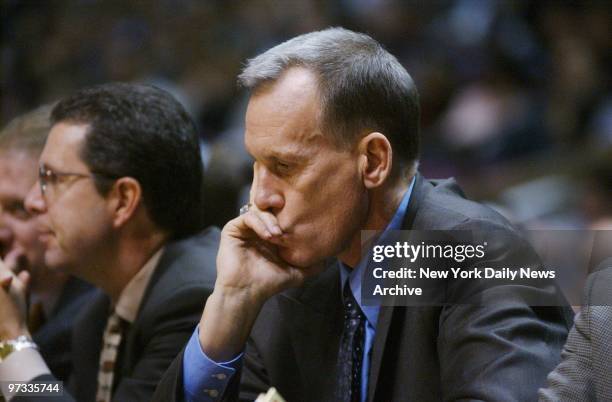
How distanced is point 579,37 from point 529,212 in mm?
1124

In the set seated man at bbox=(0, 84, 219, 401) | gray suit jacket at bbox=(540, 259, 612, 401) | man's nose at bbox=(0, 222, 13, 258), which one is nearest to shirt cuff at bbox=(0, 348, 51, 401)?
seated man at bbox=(0, 84, 219, 401)

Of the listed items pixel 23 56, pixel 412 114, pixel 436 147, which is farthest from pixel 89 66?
pixel 412 114

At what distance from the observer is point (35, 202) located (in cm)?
245

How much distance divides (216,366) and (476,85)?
2711 millimetres

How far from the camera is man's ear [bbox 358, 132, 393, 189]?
1.81 meters

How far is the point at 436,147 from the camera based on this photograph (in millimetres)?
4102

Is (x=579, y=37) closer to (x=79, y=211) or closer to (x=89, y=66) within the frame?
(x=79, y=211)

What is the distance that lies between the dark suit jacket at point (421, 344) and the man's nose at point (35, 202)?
761 mm

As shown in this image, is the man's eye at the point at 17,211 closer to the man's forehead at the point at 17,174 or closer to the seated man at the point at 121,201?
the man's forehead at the point at 17,174

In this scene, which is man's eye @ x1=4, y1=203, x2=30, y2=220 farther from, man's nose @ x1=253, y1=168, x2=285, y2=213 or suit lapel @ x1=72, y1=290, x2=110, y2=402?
man's nose @ x1=253, y1=168, x2=285, y2=213

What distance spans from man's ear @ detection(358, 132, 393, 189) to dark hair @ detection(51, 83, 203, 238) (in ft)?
2.29

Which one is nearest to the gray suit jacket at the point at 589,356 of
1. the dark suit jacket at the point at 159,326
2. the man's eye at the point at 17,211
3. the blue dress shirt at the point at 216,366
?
the blue dress shirt at the point at 216,366

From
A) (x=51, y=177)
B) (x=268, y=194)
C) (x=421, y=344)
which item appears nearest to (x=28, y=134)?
(x=51, y=177)

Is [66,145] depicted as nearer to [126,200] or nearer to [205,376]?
[126,200]
